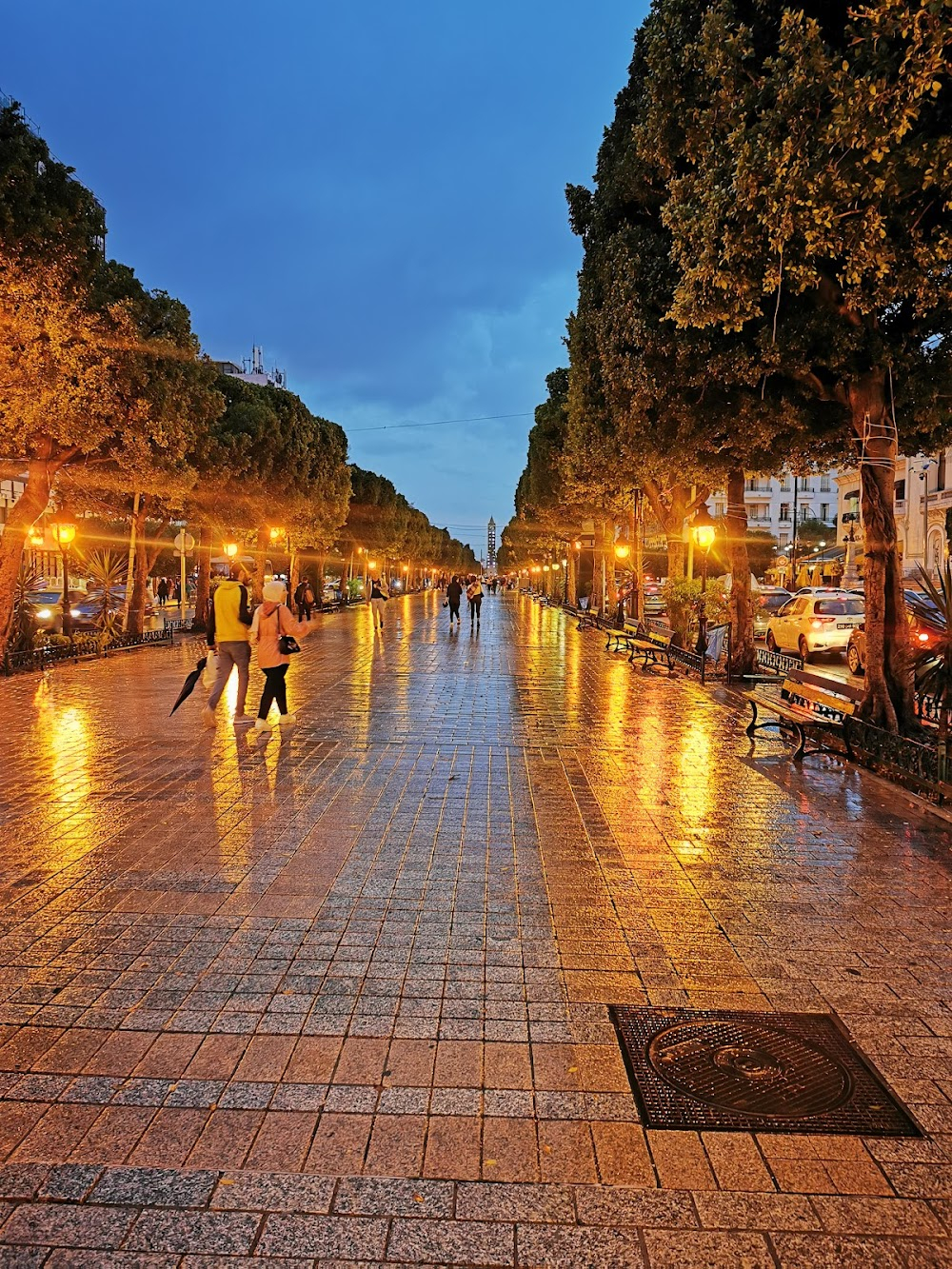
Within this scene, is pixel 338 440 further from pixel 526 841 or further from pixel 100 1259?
pixel 100 1259

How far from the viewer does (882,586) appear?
348 inches

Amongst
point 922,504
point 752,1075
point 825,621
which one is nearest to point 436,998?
point 752,1075

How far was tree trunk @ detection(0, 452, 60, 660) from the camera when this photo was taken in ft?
48.9

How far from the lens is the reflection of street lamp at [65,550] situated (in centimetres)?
2031

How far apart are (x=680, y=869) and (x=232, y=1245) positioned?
12.1 feet

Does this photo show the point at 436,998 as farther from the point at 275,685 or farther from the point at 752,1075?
the point at 275,685

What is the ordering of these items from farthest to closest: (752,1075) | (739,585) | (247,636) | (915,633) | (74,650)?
(74,650)
(739,585)
(915,633)
(247,636)
(752,1075)

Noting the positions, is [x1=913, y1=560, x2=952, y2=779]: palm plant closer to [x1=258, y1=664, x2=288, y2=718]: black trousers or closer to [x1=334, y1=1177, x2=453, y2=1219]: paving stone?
[x1=334, y1=1177, x2=453, y2=1219]: paving stone

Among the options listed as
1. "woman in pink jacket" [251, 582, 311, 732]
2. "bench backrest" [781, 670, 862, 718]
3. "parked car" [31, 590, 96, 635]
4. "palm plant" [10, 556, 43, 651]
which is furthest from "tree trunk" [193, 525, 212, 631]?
"bench backrest" [781, 670, 862, 718]

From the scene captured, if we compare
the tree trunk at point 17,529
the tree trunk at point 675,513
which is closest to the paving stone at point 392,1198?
the tree trunk at point 17,529

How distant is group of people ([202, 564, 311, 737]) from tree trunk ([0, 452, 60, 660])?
672 cm

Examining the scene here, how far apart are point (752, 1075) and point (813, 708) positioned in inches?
302

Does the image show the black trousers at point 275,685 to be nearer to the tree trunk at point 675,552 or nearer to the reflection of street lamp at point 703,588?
the reflection of street lamp at point 703,588

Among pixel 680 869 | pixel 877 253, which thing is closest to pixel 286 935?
pixel 680 869
